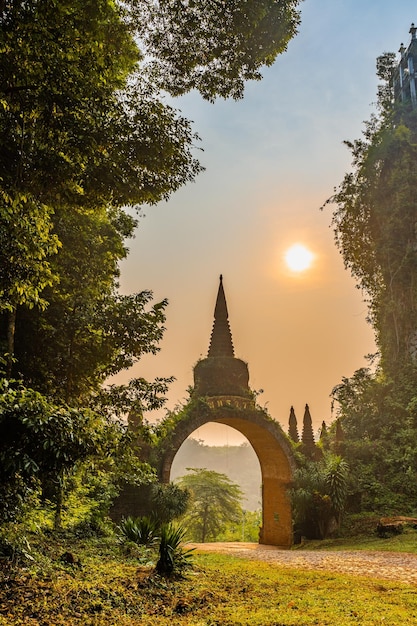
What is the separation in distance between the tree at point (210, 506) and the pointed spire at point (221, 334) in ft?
44.4

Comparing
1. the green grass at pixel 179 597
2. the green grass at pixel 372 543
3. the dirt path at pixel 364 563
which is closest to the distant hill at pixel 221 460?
the green grass at pixel 372 543

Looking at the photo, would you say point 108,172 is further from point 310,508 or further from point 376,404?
point 376,404

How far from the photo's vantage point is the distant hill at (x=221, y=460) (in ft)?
382

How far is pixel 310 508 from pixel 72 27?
14351 mm

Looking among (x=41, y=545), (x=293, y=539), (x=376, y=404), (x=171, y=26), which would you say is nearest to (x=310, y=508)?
(x=293, y=539)

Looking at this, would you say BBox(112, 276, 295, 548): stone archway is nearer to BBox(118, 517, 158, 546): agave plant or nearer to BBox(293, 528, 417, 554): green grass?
BBox(293, 528, 417, 554): green grass

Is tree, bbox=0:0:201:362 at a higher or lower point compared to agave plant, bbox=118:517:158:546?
higher

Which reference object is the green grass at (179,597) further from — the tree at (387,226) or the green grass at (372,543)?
the tree at (387,226)

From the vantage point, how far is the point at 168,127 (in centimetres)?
722

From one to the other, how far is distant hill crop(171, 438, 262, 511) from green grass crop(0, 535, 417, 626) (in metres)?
112

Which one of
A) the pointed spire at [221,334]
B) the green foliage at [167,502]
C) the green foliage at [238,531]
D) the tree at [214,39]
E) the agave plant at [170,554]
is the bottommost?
the green foliage at [238,531]

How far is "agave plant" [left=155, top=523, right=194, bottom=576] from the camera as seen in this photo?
624 cm

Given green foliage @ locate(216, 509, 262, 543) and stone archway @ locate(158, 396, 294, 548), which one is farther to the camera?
green foliage @ locate(216, 509, 262, 543)

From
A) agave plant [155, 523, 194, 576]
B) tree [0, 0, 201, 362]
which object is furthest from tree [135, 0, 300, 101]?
agave plant [155, 523, 194, 576]
